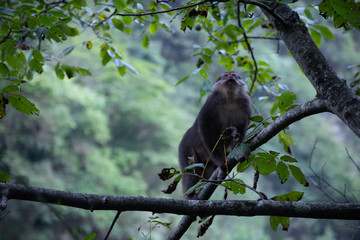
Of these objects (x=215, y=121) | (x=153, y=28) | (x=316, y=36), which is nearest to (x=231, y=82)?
(x=215, y=121)

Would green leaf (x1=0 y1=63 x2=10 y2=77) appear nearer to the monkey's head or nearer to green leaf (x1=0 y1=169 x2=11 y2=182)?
green leaf (x1=0 y1=169 x2=11 y2=182)

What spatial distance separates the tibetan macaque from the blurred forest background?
5125 mm

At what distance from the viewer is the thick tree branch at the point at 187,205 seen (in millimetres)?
1015

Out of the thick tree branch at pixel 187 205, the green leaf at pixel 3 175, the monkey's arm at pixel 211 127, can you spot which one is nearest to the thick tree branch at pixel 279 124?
the thick tree branch at pixel 187 205

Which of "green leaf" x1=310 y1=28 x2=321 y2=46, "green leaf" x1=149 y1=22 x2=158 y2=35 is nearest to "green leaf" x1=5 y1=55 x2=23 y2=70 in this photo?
"green leaf" x1=149 y1=22 x2=158 y2=35

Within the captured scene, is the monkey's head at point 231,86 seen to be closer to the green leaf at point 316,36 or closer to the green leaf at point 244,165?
the green leaf at point 316,36

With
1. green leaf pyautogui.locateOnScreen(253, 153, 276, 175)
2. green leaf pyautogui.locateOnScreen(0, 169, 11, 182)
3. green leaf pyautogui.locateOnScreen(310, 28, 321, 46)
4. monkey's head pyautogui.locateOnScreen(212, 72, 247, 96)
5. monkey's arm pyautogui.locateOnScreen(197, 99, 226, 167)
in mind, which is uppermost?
green leaf pyautogui.locateOnScreen(310, 28, 321, 46)

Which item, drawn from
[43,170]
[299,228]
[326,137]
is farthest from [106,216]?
[326,137]

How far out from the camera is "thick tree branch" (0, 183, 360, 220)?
101 centimetres

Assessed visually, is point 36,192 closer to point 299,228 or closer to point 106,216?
point 106,216

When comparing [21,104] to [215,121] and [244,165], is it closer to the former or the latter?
[244,165]

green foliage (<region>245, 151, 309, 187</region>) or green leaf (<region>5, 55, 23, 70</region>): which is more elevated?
green foliage (<region>245, 151, 309, 187</region>)

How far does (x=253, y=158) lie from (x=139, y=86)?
34.1ft

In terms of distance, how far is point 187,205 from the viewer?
114 cm
